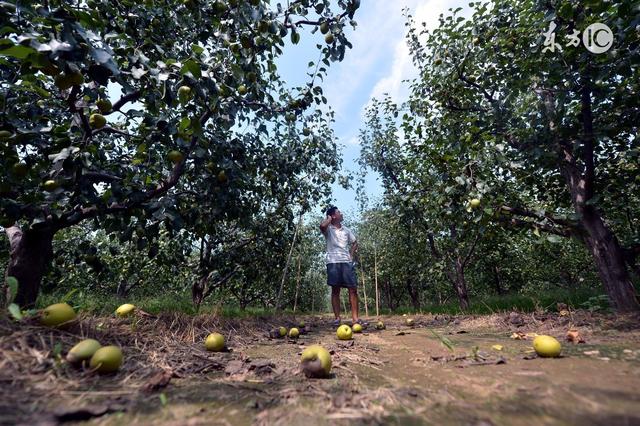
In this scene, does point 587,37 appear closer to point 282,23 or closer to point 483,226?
point 483,226

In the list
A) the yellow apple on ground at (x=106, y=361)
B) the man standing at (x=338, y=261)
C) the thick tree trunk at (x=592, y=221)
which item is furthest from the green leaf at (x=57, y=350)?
the thick tree trunk at (x=592, y=221)

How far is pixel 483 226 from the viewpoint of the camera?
4.89 metres

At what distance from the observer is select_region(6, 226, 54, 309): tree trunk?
355cm

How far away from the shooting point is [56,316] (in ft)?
7.07

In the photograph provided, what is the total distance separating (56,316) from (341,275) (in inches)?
182

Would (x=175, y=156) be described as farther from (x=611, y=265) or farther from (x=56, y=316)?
(x=611, y=265)

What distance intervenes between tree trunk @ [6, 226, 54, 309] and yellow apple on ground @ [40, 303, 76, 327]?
1996mm

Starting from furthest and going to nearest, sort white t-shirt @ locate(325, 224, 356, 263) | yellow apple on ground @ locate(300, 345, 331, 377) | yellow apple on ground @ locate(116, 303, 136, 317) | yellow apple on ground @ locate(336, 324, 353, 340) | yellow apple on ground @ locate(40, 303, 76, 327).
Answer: white t-shirt @ locate(325, 224, 356, 263), yellow apple on ground @ locate(336, 324, 353, 340), yellow apple on ground @ locate(116, 303, 136, 317), yellow apple on ground @ locate(40, 303, 76, 327), yellow apple on ground @ locate(300, 345, 331, 377)

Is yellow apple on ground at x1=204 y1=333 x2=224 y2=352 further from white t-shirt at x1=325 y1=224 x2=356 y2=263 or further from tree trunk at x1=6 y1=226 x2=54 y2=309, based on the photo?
white t-shirt at x1=325 y1=224 x2=356 y2=263

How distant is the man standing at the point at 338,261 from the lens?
5902 millimetres

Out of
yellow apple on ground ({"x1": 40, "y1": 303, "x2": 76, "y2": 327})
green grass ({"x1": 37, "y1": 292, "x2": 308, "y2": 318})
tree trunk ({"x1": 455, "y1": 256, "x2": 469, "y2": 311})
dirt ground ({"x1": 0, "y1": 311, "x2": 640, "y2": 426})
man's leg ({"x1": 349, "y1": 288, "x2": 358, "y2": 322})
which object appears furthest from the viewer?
tree trunk ({"x1": 455, "y1": 256, "x2": 469, "y2": 311})

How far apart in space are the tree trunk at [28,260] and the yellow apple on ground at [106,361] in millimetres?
2676

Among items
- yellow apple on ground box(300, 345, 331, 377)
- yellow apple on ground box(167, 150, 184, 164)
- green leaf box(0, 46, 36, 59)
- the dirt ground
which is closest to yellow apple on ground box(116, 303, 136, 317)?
the dirt ground

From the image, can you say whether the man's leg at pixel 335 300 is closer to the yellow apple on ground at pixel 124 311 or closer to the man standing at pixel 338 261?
the man standing at pixel 338 261
